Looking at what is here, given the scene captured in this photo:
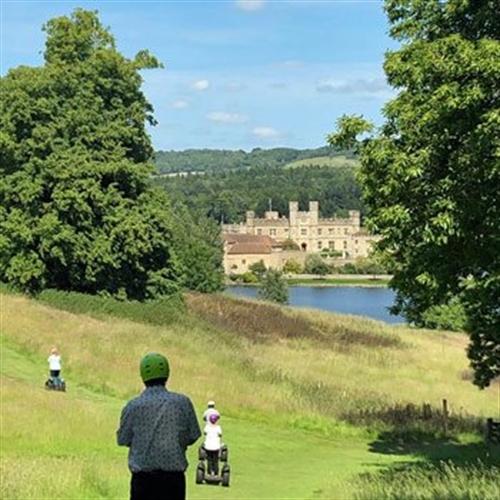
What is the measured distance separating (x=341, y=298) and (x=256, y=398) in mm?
112344

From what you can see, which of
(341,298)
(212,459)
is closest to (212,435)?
(212,459)

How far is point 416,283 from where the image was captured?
20078mm

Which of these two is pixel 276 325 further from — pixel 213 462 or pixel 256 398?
pixel 213 462

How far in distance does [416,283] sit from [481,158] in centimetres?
581

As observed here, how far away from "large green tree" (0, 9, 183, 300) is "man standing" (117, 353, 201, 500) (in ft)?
130

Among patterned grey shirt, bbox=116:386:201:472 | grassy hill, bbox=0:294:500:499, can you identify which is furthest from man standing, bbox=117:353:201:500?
grassy hill, bbox=0:294:500:499

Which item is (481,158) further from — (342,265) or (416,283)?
(342,265)

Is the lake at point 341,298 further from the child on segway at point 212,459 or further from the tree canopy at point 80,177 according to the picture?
the child on segway at point 212,459

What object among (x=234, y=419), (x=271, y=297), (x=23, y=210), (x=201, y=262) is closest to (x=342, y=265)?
(x=271, y=297)

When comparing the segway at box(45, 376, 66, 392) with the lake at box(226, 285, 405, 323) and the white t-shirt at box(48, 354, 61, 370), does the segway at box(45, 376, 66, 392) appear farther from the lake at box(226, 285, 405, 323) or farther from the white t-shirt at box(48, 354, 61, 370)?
the lake at box(226, 285, 405, 323)

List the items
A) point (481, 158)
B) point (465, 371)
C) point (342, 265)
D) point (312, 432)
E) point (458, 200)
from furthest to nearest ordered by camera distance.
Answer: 1. point (342, 265)
2. point (465, 371)
3. point (312, 432)
4. point (458, 200)
5. point (481, 158)

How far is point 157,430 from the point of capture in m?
7.67

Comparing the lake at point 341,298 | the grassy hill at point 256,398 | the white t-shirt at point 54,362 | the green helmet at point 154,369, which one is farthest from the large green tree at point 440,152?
the lake at point 341,298

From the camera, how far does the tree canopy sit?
1874 inches
